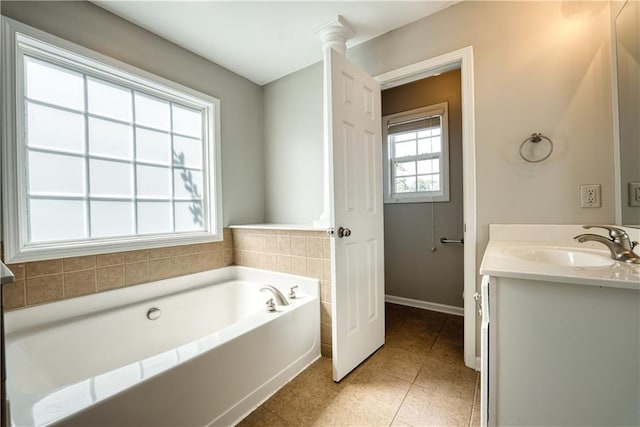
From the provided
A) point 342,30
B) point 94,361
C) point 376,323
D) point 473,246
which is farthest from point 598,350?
point 94,361

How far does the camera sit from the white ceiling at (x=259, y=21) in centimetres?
173

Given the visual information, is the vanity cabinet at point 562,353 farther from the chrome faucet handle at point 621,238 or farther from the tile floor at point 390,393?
the tile floor at point 390,393

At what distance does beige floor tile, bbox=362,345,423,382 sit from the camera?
5.47ft

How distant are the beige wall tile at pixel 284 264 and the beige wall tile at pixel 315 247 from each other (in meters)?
0.21

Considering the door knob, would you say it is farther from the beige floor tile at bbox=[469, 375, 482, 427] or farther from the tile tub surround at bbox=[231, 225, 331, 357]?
the beige floor tile at bbox=[469, 375, 482, 427]

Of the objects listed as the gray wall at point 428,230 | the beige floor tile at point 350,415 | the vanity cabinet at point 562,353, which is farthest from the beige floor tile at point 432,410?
the gray wall at point 428,230

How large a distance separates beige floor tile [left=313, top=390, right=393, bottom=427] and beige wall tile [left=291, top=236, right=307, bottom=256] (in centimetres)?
93

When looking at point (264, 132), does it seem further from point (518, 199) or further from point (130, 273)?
point (518, 199)

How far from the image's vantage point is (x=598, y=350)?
29.4 inches

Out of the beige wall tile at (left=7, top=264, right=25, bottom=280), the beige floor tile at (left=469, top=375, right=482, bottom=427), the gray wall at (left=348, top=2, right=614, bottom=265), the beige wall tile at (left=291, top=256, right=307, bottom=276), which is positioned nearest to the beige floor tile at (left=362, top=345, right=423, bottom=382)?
the beige floor tile at (left=469, top=375, right=482, bottom=427)

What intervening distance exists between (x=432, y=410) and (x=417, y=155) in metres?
2.22

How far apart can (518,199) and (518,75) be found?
72cm

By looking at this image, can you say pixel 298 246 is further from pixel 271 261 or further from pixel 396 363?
pixel 396 363

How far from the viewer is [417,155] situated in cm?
279
